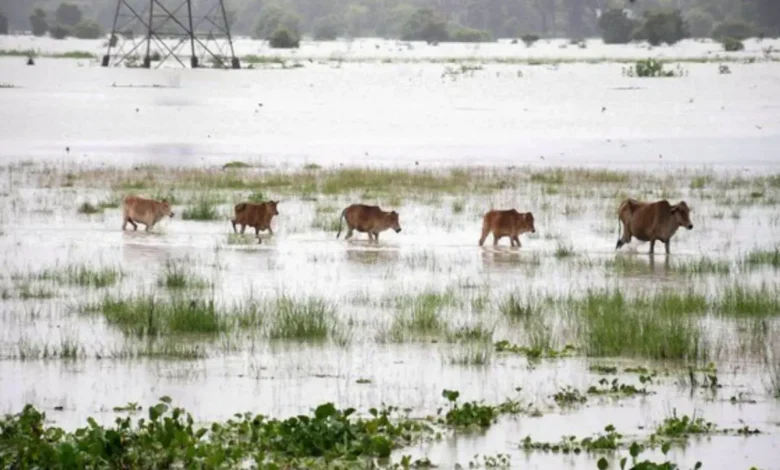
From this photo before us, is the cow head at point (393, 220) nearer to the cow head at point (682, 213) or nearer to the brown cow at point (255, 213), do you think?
the brown cow at point (255, 213)

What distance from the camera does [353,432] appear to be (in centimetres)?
782

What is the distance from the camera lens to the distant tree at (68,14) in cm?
13900

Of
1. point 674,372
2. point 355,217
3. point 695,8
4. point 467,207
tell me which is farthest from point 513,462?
point 695,8

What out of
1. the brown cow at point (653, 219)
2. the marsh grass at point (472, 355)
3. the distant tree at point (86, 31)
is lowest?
the marsh grass at point (472, 355)

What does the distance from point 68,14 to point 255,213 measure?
424 feet

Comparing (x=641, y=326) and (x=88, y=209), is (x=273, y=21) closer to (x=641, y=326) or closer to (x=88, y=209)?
(x=88, y=209)

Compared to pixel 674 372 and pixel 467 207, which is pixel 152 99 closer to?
pixel 467 207

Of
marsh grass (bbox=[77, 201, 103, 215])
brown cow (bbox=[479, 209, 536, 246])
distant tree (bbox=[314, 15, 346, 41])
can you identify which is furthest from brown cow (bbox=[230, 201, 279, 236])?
distant tree (bbox=[314, 15, 346, 41])

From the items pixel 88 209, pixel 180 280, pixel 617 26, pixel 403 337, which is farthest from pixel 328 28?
pixel 403 337

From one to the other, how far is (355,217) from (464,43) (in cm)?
10963

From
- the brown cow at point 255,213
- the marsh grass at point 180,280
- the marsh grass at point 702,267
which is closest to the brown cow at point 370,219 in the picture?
the brown cow at point 255,213

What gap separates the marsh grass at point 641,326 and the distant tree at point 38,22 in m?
119

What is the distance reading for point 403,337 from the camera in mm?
11133

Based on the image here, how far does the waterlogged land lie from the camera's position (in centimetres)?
809
